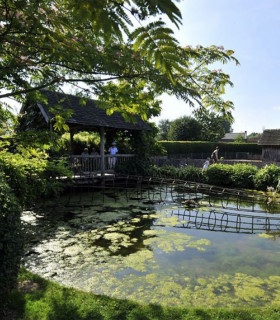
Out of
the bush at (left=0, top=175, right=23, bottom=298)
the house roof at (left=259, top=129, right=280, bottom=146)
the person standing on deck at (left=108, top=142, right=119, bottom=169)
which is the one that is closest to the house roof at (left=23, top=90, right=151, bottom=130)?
the person standing on deck at (left=108, top=142, right=119, bottom=169)

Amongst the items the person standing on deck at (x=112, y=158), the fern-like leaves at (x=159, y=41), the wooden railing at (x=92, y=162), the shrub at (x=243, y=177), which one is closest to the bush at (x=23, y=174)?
the fern-like leaves at (x=159, y=41)

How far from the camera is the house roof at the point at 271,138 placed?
33500mm

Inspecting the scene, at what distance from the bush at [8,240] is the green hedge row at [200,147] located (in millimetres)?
38341

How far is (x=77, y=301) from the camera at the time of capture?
432 centimetres

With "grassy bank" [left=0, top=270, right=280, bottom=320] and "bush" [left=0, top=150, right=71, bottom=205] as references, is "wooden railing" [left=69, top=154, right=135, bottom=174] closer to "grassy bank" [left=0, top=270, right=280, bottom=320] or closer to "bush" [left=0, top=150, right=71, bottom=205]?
"bush" [left=0, top=150, right=71, bottom=205]

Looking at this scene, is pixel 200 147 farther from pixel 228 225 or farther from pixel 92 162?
pixel 228 225

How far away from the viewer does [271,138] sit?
34594mm

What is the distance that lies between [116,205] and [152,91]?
854 cm

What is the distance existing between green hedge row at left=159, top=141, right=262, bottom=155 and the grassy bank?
3781 centimetres

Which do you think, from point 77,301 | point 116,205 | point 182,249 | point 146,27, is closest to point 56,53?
point 146,27

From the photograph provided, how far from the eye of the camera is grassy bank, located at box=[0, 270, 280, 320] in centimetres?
384

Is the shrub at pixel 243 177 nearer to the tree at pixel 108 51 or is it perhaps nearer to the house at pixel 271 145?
the tree at pixel 108 51

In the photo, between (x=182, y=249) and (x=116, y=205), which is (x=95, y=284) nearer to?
(x=182, y=249)

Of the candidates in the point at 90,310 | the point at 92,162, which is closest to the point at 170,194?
the point at 92,162
